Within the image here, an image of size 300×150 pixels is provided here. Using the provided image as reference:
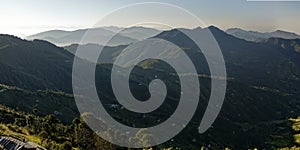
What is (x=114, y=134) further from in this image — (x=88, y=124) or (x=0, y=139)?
(x=0, y=139)

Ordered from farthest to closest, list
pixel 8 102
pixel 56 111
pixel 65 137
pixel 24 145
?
pixel 56 111 → pixel 8 102 → pixel 65 137 → pixel 24 145

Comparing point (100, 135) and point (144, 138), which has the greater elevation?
point (100, 135)

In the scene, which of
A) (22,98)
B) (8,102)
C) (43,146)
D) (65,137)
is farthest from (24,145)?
(22,98)

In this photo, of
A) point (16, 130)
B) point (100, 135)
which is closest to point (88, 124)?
point (100, 135)

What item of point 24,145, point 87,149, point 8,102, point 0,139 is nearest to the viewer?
point 24,145

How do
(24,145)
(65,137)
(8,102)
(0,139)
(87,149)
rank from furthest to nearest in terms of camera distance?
1. (8,102)
2. (65,137)
3. (87,149)
4. (0,139)
5. (24,145)

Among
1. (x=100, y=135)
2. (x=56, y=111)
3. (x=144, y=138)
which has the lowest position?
(x=56, y=111)

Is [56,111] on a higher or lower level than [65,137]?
lower

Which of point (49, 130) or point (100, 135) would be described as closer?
point (100, 135)

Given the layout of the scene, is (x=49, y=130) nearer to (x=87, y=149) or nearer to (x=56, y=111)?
(x=87, y=149)
